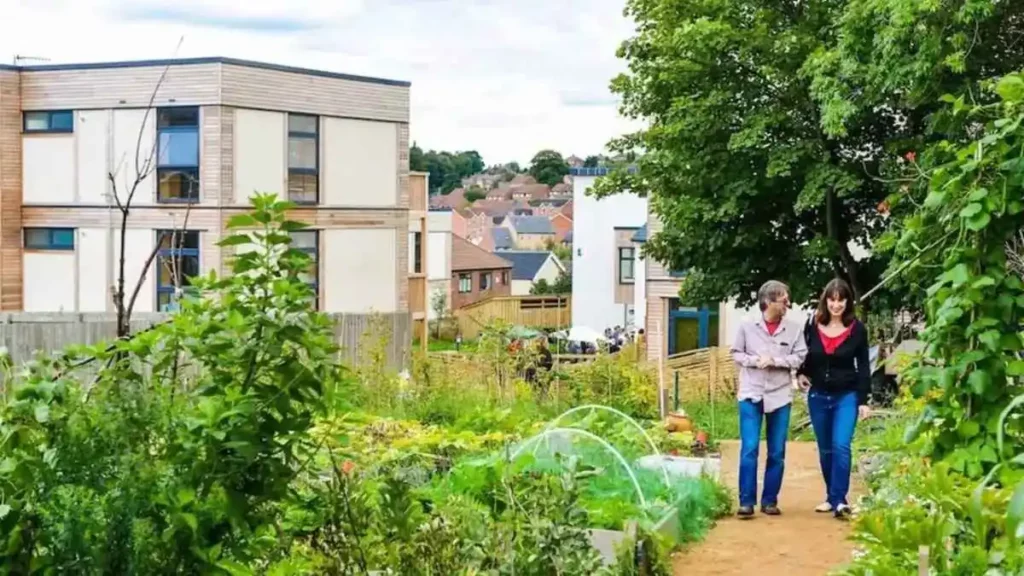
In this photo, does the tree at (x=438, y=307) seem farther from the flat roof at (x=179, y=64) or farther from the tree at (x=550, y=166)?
the tree at (x=550, y=166)

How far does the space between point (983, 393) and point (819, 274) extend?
13396 millimetres

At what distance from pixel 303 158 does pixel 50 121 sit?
219 inches

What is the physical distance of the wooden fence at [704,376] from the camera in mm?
15147

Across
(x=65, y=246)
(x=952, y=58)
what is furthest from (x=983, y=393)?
(x=65, y=246)

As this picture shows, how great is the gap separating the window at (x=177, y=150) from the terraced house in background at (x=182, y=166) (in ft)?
0.10

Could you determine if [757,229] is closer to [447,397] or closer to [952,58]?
[952,58]

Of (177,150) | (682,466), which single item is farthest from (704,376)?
(177,150)

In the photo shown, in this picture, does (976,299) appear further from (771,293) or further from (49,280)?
(49,280)

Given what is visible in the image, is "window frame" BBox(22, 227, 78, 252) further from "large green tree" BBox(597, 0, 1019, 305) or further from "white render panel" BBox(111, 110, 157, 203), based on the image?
"large green tree" BBox(597, 0, 1019, 305)

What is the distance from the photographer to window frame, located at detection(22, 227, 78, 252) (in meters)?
26.5

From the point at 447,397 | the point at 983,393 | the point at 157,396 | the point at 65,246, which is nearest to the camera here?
the point at 157,396

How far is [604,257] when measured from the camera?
40500 millimetres

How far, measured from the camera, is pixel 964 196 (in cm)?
332

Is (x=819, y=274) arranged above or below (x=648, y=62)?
below
